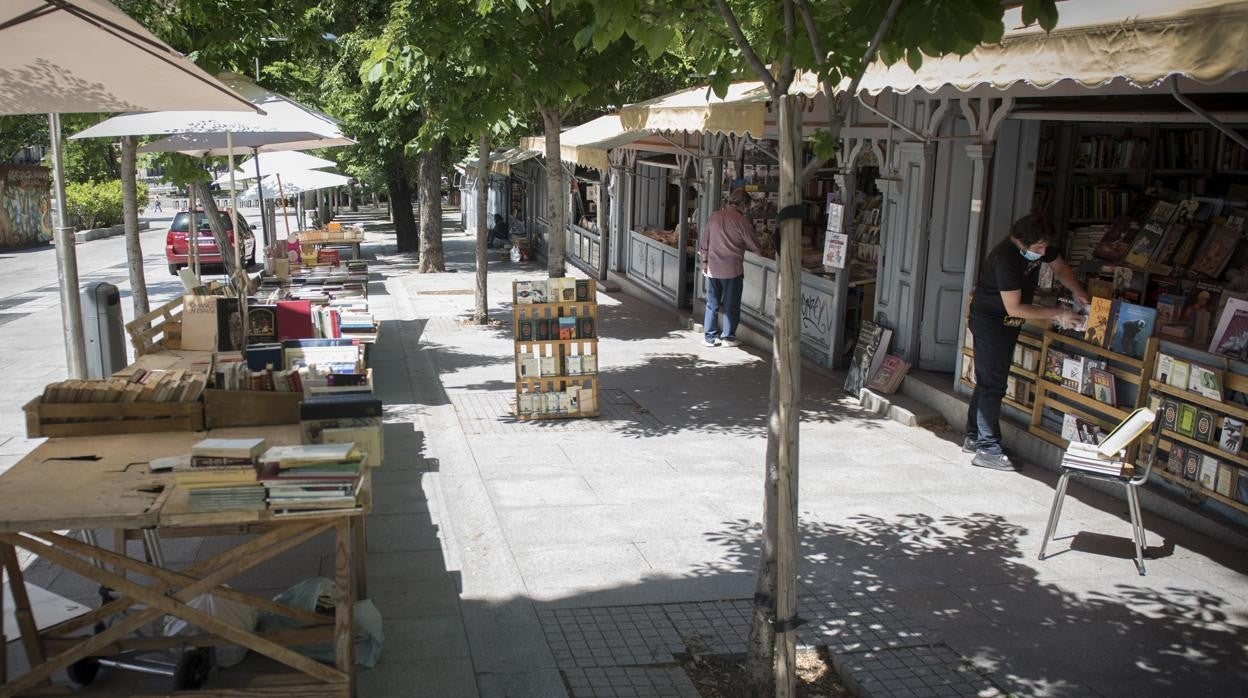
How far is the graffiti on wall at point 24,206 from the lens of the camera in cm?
3152

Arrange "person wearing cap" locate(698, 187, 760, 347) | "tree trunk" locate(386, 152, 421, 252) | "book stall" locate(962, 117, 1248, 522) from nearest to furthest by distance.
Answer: "book stall" locate(962, 117, 1248, 522), "person wearing cap" locate(698, 187, 760, 347), "tree trunk" locate(386, 152, 421, 252)

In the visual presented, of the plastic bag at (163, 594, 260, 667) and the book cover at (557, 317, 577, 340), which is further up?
the book cover at (557, 317, 577, 340)

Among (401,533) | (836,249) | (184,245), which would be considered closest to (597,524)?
(401,533)

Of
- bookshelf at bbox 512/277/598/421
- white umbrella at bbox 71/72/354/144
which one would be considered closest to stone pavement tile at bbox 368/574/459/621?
white umbrella at bbox 71/72/354/144

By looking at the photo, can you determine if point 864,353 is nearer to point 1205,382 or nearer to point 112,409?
point 1205,382

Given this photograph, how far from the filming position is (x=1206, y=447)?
262 inches

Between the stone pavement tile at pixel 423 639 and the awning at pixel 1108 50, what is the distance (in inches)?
119

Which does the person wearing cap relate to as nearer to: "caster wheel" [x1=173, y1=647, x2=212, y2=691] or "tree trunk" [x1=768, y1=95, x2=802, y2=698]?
"tree trunk" [x1=768, y1=95, x2=802, y2=698]

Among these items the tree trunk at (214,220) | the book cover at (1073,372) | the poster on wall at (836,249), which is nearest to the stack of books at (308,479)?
the book cover at (1073,372)

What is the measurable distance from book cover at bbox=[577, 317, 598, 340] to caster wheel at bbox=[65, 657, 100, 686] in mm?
5623

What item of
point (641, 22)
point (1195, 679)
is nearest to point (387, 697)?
point (641, 22)

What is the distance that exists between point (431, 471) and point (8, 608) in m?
3.29

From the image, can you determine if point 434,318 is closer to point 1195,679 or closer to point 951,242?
point 951,242

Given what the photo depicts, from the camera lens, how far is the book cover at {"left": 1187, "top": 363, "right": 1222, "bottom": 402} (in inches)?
258
